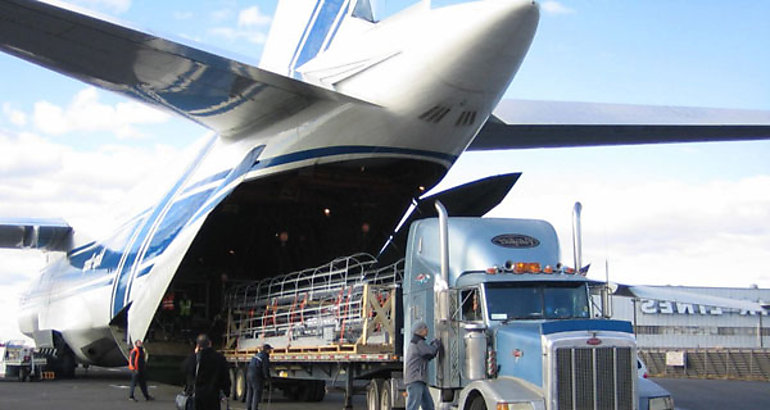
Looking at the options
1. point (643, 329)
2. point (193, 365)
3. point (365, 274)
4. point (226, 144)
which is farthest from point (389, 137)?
point (643, 329)

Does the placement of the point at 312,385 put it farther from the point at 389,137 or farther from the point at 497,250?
the point at 497,250

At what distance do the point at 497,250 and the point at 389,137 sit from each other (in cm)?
401

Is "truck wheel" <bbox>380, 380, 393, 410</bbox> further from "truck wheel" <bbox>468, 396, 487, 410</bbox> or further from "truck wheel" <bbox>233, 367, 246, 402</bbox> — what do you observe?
"truck wheel" <bbox>233, 367, 246, 402</bbox>

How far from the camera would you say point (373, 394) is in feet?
45.2

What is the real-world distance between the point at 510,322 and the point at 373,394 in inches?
137

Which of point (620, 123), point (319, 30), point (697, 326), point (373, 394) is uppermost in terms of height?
point (319, 30)

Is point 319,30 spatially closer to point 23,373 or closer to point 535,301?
point 535,301

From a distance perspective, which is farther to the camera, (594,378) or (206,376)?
(594,378)

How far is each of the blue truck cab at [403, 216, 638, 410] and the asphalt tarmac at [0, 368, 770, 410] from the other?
6.02 meters

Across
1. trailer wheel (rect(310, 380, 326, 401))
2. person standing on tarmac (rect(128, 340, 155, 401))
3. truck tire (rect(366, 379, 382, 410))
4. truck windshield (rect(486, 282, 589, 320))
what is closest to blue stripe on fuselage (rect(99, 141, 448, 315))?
person standing on tarmac (rect(128, 340, 155, 401))

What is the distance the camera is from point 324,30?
1673cm

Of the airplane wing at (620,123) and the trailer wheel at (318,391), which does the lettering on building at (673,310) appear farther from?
the airplane wing at (620,123)

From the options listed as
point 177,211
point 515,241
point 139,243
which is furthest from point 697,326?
point 515,241

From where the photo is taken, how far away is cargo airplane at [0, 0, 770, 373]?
13.2 meters
